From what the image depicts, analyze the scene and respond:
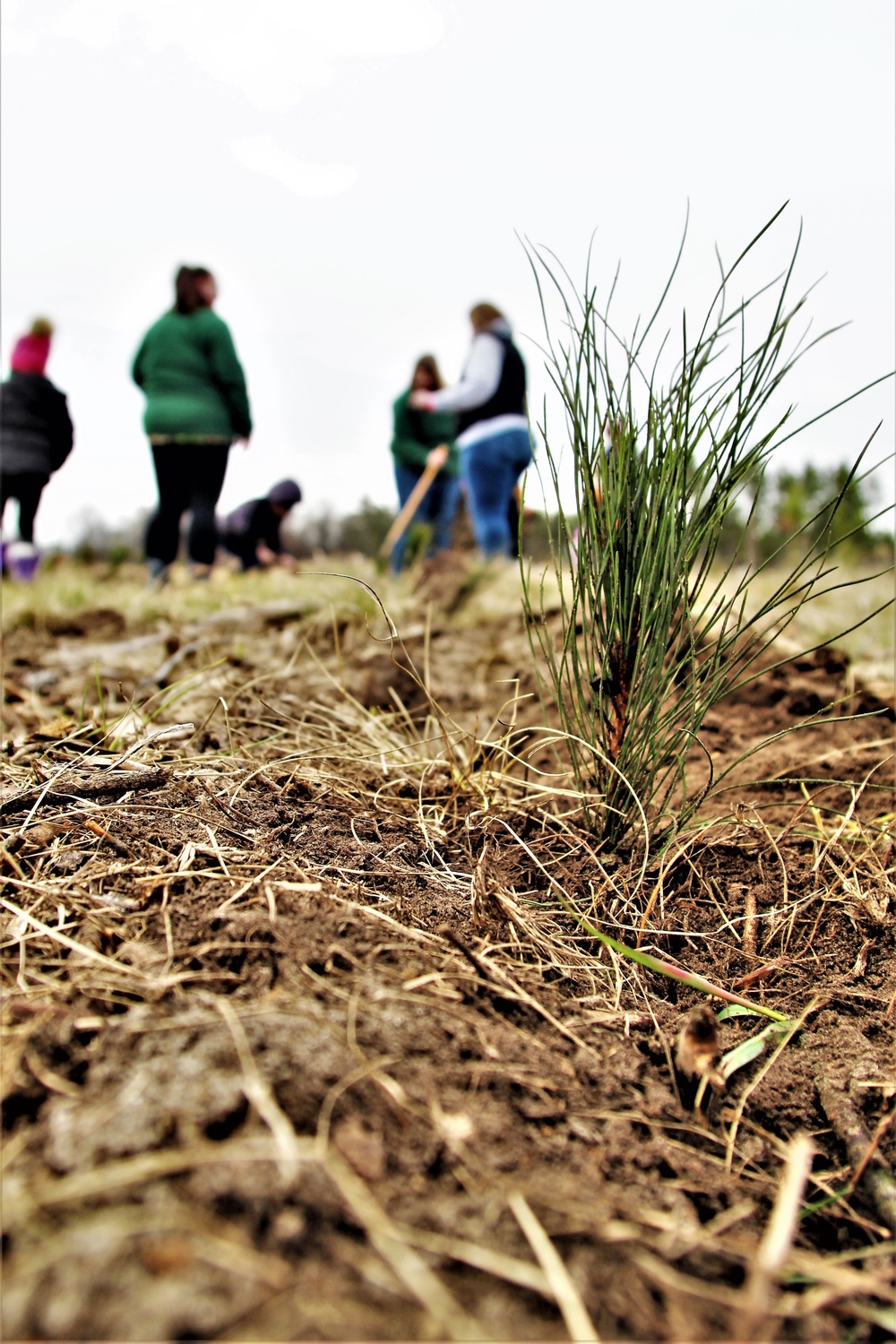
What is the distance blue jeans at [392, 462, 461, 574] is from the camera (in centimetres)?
631

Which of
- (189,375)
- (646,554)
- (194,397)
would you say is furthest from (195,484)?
Result: (646,554)

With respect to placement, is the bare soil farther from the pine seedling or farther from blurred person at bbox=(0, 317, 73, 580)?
blurred person at bbox=(0, 317, 73, 580)

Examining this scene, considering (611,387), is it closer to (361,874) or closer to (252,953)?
(361,874)

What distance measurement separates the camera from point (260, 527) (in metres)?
7.10

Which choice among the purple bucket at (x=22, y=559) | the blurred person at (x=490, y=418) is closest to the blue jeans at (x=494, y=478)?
the blurred person at (x=490, y=418)

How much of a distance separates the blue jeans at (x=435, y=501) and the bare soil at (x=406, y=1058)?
473 cm

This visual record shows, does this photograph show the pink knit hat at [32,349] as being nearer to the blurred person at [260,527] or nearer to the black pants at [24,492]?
the black pants at [24,492]

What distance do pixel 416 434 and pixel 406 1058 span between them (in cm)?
583

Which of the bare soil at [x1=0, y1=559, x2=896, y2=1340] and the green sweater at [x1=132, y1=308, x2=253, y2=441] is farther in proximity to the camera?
the green sweater at [x1=132, y1=308, x2=253, y2=441]

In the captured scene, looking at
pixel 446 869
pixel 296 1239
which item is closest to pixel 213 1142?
pixel 296 1239

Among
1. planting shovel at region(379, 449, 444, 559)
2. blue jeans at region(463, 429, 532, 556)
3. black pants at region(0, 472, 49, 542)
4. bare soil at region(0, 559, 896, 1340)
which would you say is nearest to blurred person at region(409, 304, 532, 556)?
blue jeans at region(463, 429, 532, 556)

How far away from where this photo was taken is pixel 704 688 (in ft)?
4.73

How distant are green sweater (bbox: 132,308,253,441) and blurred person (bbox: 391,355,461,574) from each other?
5.02 feet

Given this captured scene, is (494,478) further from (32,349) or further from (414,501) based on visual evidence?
(32,349)
